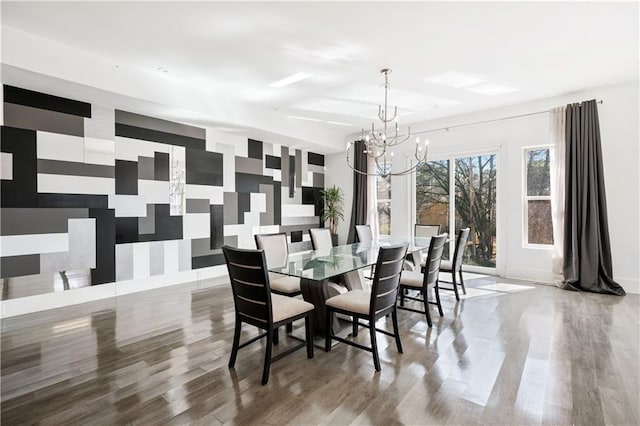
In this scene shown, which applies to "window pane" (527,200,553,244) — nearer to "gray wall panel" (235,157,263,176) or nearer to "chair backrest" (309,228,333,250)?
"chair backrest" (309,228,333,250)

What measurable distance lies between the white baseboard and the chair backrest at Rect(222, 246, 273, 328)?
2924 mm

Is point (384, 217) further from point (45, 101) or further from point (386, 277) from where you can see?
point (45, 101)

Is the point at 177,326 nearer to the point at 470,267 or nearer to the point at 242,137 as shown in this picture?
the point at 242,137

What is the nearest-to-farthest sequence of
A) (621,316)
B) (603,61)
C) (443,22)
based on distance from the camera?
(443,22) → (621,316) → (603,61)

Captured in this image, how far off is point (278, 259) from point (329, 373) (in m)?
1.42

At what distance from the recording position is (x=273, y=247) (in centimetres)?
372

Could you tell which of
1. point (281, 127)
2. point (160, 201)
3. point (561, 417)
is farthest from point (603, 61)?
point (160, 201)

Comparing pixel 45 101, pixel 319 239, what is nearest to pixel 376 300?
pixel 319 239

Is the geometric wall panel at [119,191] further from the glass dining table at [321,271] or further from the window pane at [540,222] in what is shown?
the window pane at [540,222]

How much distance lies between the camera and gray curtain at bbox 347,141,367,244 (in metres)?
7.28

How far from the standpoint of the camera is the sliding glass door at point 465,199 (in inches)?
233

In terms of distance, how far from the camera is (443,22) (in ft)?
9.92

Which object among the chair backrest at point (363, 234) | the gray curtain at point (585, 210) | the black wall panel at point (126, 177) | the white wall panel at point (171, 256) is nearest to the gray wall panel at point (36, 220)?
the black wall panel at point (126, 177)

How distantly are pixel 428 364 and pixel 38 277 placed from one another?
14.7ft
